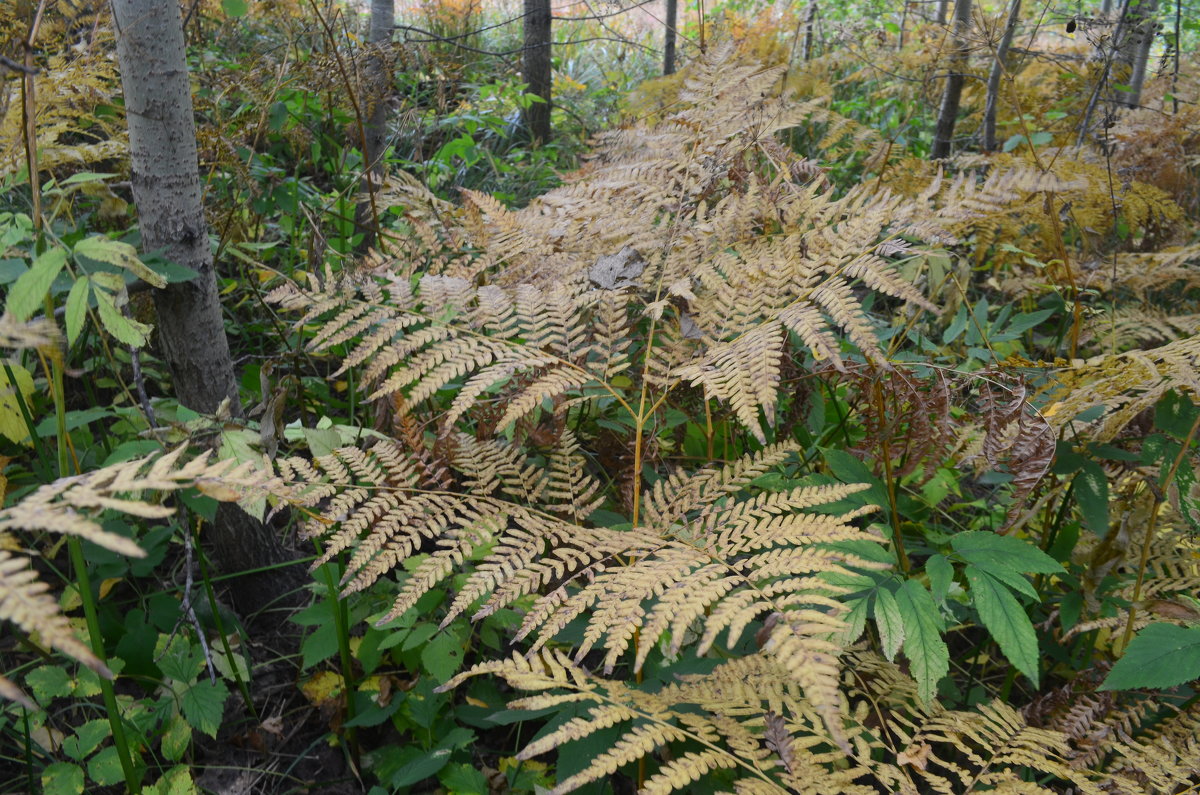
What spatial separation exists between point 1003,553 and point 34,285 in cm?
153

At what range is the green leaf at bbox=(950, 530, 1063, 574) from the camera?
1143 mm

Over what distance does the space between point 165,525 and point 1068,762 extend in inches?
74.9

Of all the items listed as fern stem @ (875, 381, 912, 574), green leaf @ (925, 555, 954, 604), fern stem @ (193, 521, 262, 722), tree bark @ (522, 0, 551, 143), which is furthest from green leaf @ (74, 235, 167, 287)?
tree bark @ (522, 0, 551, 143)

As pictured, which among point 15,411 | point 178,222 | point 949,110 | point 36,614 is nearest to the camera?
point 36,614

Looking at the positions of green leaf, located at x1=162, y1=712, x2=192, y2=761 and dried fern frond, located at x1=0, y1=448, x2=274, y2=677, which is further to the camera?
green leaf, located at x1=162, y1=712, x2=192, y2=761

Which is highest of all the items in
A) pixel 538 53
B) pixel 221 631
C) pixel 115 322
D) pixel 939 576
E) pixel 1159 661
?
pixel 538 53

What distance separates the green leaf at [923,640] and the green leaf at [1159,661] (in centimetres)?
25

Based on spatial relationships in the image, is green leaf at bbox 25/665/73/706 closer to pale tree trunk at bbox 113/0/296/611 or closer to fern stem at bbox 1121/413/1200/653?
pale tree trunk at bbox 113/0/296/611

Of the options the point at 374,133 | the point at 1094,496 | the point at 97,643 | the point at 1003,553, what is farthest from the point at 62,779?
the point at 374,133

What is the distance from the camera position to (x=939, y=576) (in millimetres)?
1148

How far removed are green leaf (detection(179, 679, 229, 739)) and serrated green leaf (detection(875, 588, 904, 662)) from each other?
1.26m

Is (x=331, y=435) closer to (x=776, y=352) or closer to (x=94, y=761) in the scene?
(x=94, y=761)

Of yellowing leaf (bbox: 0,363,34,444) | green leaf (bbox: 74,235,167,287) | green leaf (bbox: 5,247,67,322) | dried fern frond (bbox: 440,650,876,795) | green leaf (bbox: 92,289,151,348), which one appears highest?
green leaf (bbox: 74,235,167,287)

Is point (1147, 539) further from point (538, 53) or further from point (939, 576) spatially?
point (538, 53)
